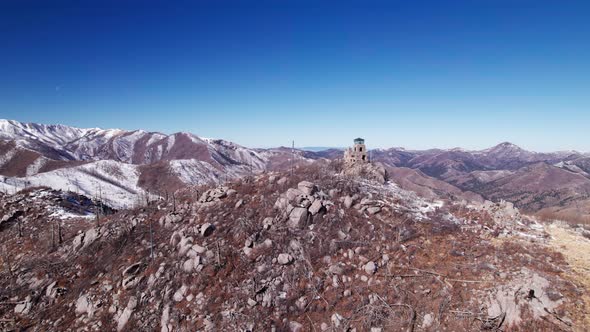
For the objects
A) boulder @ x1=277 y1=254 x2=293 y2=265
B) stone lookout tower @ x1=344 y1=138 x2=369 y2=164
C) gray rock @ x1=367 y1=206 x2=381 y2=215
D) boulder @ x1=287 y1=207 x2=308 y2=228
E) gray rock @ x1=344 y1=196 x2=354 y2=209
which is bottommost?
boulder @ x1=277 y1=254 x2=293 y2=265

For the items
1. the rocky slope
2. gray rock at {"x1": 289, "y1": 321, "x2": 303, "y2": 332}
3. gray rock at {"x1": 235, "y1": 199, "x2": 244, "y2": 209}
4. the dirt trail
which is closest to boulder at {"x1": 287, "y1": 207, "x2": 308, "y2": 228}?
the rocky slope

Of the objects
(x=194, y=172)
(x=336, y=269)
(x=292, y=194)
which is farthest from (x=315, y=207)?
(x=194, y=172)

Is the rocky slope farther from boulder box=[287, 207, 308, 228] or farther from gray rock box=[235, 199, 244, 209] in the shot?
gray rock box=[235, 199, 244, 209]

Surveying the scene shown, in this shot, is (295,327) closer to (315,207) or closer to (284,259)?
(284,259)

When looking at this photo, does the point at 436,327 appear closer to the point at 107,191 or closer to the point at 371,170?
the point at 371,170

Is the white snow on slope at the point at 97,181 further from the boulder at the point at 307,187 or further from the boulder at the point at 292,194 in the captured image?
the boulder at the point at 307,187

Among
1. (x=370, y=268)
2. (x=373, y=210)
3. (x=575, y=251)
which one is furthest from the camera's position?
(x=373, y=210)
